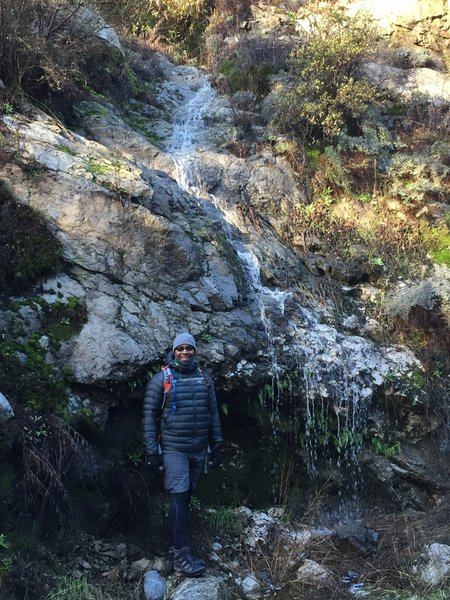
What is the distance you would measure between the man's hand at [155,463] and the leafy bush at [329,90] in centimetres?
722

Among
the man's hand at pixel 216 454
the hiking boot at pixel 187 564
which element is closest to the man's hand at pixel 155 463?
the man's hand at pixel 216 454

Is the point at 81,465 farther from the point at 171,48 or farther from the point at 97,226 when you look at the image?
the point at 171,48

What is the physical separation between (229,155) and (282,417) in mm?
5322

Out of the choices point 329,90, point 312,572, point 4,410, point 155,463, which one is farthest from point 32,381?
point 329,90

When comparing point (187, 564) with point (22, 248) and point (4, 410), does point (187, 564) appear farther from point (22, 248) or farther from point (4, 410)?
point (22, 248)

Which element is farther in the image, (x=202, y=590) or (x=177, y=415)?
(x=177, y=415)

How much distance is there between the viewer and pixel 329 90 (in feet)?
35.2

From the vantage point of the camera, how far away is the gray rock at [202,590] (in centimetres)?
470

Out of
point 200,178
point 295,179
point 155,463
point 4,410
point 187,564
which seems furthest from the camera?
point 295,179

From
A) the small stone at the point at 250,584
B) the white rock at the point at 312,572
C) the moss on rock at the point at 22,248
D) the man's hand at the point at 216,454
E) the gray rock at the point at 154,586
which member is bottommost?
the small stone at the point at 250,584

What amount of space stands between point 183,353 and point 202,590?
2.06 m

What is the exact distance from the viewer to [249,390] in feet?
22.1

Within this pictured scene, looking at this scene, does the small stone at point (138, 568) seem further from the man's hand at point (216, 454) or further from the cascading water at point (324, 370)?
the cascading water at point (324, 370)

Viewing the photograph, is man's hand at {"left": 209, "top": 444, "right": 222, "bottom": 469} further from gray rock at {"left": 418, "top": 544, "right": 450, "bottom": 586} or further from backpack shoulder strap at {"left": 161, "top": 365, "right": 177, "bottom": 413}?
gray rock at {"left": 418, "top": 544, "right": 450, "bottom": 586}
